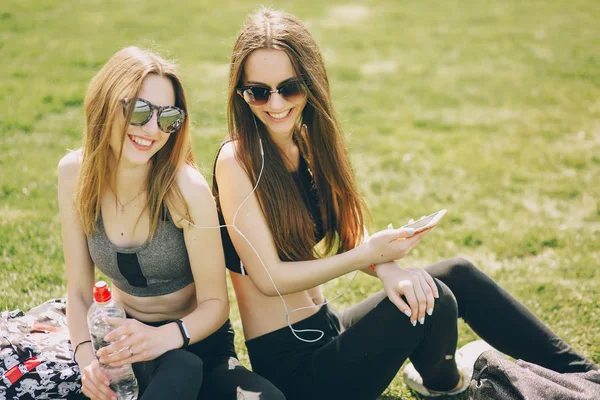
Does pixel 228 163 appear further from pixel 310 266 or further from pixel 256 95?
pixel 310 266

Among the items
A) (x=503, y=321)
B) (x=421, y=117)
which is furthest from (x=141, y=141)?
(x=421, y=117)

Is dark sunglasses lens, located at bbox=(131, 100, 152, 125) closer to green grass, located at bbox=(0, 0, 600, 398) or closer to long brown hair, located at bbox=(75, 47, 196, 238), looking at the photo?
long brown hair, located at bbox=(75, 47, 196, 238)

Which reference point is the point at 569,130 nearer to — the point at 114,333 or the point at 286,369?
the point at 286,369

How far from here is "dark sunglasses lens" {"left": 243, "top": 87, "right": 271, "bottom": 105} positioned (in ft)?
9.75

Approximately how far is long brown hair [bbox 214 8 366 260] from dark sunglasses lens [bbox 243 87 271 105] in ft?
0.29

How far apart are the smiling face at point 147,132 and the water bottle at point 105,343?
0.66m

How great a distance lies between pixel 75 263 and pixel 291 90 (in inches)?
51.7

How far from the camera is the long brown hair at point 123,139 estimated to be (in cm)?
276

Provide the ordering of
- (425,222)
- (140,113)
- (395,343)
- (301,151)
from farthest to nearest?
(301,151), (425,222), (395,343), (140,113)

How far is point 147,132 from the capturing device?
2766 mm

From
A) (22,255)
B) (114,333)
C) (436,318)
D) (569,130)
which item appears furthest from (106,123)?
(569,130)

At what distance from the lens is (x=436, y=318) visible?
295cm

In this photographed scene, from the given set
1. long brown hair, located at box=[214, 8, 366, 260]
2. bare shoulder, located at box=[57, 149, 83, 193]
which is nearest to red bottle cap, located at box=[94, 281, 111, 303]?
bare shoulder, located at box=[57, 149, 83, 193]

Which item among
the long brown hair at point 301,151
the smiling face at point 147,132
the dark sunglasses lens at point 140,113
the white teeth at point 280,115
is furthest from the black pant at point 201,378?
the white teeth at point 280,115
